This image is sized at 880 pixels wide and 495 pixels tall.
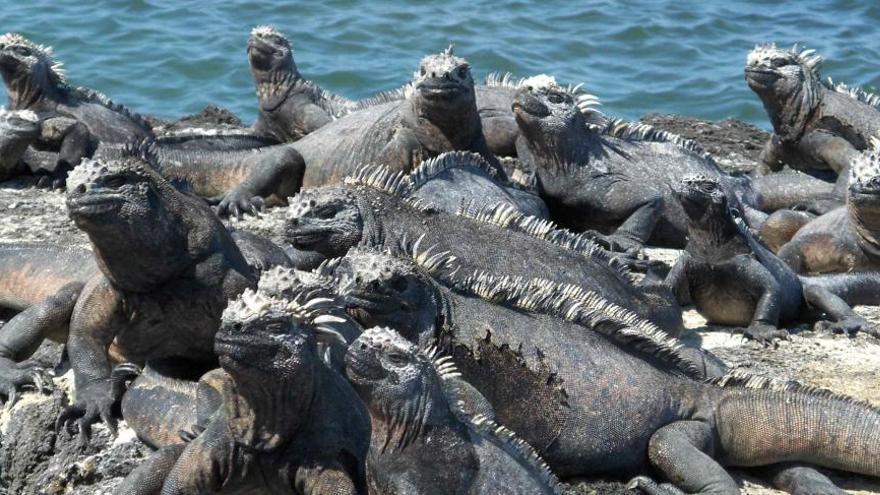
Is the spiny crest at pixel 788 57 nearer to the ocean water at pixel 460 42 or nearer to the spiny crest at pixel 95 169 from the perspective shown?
the spiny crest at pixel 95 169

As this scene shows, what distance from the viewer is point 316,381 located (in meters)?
4.11

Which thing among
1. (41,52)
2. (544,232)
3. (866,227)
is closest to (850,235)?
(866,227)

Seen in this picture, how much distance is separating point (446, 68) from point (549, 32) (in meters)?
10.1

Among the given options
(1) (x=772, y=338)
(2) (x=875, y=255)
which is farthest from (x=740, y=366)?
(2) (x=875, y=255)

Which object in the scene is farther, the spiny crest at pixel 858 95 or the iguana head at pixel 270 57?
the iguana head at pixel 270 57

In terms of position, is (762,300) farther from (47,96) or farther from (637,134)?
(47,96)

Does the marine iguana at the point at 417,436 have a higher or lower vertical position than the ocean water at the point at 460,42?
higher

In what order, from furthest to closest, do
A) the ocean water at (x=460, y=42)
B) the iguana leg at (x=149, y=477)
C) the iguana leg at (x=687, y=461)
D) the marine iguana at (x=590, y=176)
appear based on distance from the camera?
1. the ocean water at (x=460, y=42)
2. the marine iguana at (x=590, y=176)
3. the iguana leg at (x=687, y=461)
4. the iguana leg at (x=149, y=477)

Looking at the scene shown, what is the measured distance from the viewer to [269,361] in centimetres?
395

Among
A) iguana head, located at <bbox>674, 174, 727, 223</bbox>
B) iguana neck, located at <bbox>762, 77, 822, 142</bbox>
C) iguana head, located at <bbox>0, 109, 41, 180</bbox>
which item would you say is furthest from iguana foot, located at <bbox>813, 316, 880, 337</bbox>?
iguana head, located at <bbox>0, 109, 41, 180</bbox>

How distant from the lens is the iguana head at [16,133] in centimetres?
795

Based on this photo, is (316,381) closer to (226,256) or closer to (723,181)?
(226,256)

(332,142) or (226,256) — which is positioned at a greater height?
(226,256)

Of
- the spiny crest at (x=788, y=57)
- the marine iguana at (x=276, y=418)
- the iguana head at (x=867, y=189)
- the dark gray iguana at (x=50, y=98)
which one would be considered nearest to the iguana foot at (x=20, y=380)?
the marine iguana at (x=276, y=418)
